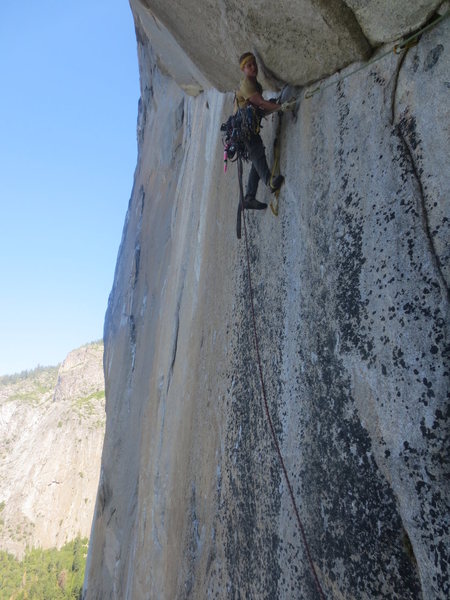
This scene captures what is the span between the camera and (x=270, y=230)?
3123 mm

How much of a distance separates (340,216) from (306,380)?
947mm

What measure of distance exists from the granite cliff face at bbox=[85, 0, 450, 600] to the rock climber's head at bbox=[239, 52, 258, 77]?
0.16 meters

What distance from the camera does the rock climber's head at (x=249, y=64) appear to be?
10.6 feet

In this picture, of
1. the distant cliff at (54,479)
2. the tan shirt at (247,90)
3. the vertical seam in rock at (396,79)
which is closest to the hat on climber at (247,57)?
the tan shirt at (247,90)

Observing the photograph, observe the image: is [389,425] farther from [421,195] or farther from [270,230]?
[270,230]

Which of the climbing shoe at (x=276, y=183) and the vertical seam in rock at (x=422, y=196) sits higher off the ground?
the climbing shoe at (x=276, y=183)

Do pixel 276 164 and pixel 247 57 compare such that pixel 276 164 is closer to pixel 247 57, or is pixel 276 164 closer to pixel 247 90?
pixel 247 90

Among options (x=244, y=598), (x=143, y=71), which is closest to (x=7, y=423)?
(x=143, y=71)

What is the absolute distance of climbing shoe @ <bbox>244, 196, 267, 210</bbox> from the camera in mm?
3234

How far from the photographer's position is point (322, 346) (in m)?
2.29

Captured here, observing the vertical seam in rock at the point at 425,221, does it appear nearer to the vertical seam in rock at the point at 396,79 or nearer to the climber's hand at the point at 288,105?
the vertical seam in rock at the point at 396,79

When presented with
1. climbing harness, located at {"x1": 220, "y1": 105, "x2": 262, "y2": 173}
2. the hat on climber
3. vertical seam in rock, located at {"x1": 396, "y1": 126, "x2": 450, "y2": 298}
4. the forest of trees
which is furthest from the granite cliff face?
the forest of trees

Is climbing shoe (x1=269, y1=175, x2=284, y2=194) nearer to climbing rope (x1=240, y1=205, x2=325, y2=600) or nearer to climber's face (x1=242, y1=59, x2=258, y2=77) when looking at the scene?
climbing rope (x1=240, y1=205, x2=325, y2=600)

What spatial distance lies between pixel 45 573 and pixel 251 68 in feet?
175
